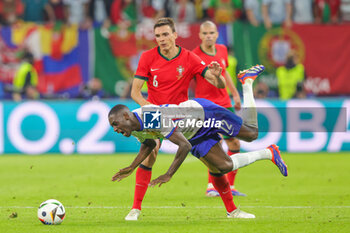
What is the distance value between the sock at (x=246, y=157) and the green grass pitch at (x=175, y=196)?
0.63 metres

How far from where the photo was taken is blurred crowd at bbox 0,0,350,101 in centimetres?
1905

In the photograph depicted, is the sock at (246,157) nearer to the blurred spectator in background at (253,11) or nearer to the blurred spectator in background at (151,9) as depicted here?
the blurred spectator in background at (253,11)

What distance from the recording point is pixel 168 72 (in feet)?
27.2

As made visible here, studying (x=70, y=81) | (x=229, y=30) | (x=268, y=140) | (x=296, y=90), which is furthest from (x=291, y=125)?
(x=70, y=81)

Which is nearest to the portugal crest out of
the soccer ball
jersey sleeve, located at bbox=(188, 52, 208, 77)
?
jersey sleeve, located at bbox=(188, 52, 208, 77)

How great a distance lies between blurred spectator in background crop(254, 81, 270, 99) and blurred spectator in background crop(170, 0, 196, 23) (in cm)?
255

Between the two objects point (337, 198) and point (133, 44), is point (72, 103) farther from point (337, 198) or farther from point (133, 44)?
point (337, 198)

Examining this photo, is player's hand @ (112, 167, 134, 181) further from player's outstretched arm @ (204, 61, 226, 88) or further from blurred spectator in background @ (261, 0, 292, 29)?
blurred spectator in background @ (261, 0, 292, 29)

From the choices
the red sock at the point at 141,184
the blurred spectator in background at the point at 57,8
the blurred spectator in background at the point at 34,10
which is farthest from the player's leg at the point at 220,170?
the blurred spectator in background at the point at 34,10

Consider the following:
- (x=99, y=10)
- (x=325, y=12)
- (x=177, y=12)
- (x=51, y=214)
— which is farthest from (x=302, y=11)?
(x=51, y=214)

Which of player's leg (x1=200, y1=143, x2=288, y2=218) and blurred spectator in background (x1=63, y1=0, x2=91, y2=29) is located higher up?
blurred spectator in background (x1=63, y1=0, x2=91, y2=29)

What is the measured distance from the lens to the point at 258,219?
7832mm

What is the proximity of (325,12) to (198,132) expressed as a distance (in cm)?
1284

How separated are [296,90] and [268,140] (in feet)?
7.44
